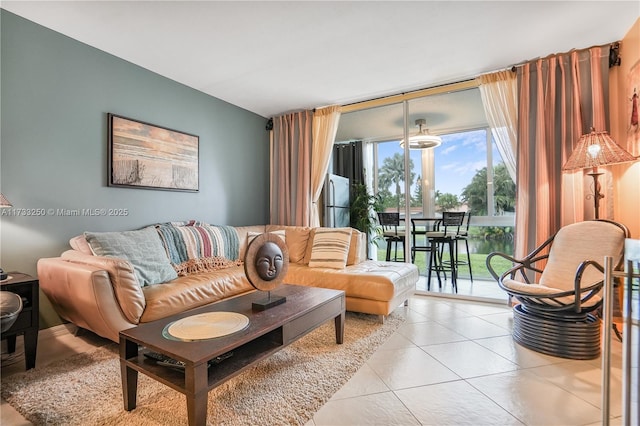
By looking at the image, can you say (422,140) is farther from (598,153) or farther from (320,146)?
(598,153)

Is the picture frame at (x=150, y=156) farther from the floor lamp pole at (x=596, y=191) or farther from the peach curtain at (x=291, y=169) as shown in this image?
the floor lamp pole at (x=596, y=191)

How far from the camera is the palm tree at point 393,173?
407 cm

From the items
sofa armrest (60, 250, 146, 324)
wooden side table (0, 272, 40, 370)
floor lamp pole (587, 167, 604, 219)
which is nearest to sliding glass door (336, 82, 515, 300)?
floor lamp pole (587, 167, 604, 219)

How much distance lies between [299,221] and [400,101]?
2.05 metres

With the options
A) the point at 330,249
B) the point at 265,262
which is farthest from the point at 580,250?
the point at 265,262

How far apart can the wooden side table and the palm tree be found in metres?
3.69

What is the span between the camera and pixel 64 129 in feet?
7.92

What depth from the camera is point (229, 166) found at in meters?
3.96

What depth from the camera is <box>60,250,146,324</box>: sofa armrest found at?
1887 millimetres

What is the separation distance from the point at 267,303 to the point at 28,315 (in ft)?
4.81

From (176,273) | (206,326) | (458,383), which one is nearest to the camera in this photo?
(206,326)

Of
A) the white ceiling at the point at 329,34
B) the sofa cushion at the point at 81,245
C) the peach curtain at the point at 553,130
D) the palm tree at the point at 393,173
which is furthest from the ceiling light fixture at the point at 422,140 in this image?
the sofa cushion at the point at 81,245

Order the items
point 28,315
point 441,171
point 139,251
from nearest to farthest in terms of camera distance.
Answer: point 28,315 < point 139,251 < point 441,171

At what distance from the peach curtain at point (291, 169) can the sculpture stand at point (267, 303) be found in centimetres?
229
